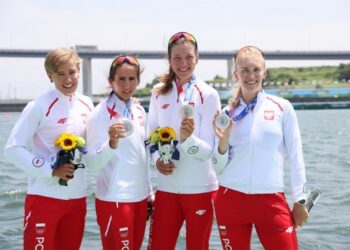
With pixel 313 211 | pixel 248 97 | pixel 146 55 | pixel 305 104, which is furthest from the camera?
pixel 305 104

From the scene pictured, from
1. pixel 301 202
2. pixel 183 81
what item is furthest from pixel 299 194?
pixel 183 81

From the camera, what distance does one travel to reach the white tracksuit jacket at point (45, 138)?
4141 mm

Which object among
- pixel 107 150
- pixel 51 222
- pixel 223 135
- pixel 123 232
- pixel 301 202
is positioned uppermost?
pixel 223 135

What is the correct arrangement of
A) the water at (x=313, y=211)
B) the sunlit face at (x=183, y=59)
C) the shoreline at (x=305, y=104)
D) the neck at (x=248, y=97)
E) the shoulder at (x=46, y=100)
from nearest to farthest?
1. the shoulder at (x=46, y=100)
2. the neck at (x=248, y=97)
3. the sunlit face at (x=183, y=59)
4. the water at (x=313, y=211)
5. the shoreline at (x=305, y=104)

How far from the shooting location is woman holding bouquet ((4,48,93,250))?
13.6ft

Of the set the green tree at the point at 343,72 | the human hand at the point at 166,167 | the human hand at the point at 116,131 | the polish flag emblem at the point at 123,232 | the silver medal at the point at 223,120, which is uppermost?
the green tree at the point at 343,72

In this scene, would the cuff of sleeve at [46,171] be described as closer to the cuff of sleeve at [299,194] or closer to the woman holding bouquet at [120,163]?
the woman holding bouquet at [120,163]

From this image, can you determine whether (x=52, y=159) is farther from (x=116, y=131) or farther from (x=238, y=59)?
(x=238, y=59)

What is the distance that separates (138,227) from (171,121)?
953 mm

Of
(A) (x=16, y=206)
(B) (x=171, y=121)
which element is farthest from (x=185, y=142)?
(A) (x=16, y=206)

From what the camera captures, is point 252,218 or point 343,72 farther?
point 343,72

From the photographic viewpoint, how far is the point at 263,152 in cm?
423

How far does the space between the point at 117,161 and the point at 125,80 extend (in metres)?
0.69

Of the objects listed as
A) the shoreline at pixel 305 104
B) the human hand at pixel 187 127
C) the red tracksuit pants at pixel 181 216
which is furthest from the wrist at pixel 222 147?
the shoreline at pixel 305 104
